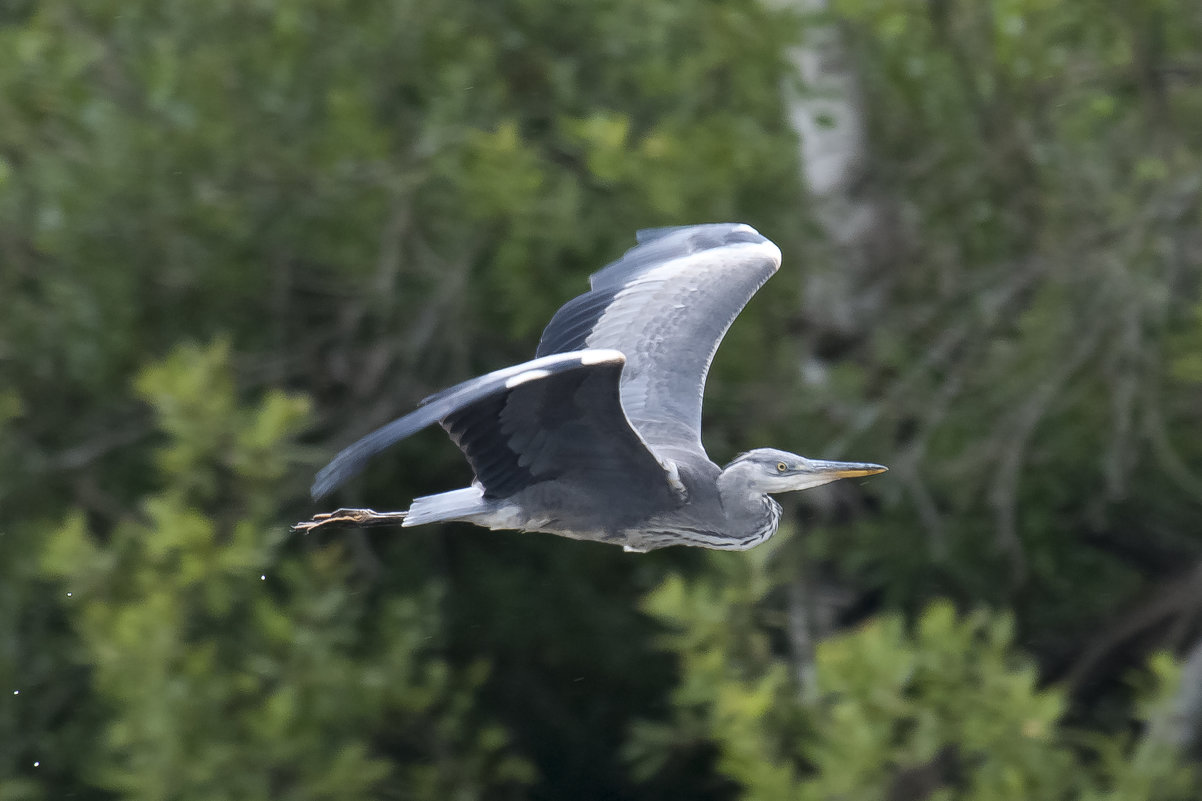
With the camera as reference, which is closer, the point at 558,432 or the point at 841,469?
the point at 558,432

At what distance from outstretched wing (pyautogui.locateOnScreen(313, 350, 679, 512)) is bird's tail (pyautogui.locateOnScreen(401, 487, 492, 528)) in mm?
41

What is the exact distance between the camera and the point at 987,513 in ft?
20.0

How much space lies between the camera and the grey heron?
372 cm

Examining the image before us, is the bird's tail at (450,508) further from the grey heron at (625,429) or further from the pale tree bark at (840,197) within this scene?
the pale tree bark at (840,197)

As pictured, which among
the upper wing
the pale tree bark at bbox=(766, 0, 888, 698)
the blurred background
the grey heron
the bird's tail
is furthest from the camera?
the pale tree bark at bbox=(766, 0, 888, 698)

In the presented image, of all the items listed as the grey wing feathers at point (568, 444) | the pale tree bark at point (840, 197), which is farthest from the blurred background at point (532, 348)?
the grey wing feathers at point (568, 444)

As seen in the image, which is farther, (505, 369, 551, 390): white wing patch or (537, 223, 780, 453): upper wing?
(537, 223, 780, 453): upper wing

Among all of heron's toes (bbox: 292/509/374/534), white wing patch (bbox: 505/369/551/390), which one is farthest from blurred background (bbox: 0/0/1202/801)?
white wing patch (bbox: 505/369/551/390)

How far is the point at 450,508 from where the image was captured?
13.3 ft

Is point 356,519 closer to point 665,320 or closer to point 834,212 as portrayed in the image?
point 665,320

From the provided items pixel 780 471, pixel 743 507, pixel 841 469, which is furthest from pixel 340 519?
pixel 841 469

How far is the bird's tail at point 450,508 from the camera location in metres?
3.99

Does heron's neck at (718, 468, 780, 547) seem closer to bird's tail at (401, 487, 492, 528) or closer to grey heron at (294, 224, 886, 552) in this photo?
grey heron at (294, 224, 886, 552)

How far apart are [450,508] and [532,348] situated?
207 centimetres
